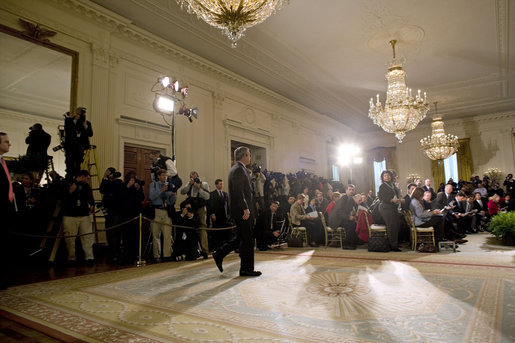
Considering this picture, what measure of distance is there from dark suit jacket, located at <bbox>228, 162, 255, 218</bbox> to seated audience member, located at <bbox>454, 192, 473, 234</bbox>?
22.8 ft

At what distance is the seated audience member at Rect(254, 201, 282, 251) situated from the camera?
6.74 m

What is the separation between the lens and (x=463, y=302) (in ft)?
8.27

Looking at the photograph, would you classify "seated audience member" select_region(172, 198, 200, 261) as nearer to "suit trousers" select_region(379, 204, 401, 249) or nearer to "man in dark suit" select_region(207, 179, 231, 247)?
"man in dark suit" select_region(207, 179, 231, 247)

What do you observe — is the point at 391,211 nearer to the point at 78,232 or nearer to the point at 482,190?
the point at 78,232

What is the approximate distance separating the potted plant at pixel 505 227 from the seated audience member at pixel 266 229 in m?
4.37

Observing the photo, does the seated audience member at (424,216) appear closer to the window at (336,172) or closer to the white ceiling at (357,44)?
the white ceiling at (357,44)

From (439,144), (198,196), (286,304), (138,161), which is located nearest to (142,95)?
(138,161)

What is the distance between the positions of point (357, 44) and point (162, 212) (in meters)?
6.63

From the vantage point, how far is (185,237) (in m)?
5.55

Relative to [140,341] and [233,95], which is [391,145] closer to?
[233,95]

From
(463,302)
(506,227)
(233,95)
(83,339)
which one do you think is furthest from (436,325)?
(233,95)

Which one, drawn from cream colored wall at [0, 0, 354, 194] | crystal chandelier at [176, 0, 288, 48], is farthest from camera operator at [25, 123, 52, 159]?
crystal chandelier at [176, 0, 288, 48]

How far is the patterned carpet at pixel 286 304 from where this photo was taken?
199 cm

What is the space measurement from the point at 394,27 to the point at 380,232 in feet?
16.3
